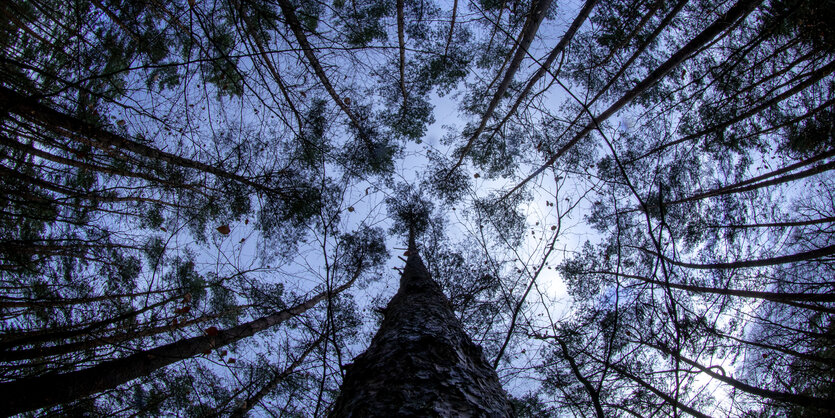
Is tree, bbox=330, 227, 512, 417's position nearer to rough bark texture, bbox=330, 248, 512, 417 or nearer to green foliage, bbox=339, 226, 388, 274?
rough bark texture, bbox=330, 248, 512, 417

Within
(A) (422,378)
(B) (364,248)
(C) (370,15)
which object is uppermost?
(C) (370,15)

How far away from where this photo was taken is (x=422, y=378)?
4.39ft

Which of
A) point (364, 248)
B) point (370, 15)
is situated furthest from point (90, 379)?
point (370, 15)

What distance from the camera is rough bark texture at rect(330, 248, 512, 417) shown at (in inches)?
46.3

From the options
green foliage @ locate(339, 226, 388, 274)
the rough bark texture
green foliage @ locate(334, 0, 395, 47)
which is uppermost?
green foliage @ locate(334, 0, 395, 47)

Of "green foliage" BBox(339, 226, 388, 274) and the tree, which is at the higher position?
"green foliage" BBox(339, 226, 388, 274)

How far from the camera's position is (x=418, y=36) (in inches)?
221

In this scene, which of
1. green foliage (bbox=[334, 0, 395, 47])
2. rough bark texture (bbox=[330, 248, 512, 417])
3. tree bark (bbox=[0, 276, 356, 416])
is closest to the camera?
rough bark texture (bbox=[330, 248, 512, 417])

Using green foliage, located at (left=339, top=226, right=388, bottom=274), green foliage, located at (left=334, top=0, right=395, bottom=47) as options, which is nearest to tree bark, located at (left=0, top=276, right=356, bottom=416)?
green foliage, located at (left=339, top=226, right=388, bottom=274)

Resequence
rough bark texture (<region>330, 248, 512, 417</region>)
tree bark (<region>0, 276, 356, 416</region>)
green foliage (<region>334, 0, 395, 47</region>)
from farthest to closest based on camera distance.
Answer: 1. green foliage (<region>334, 0, 395, 47</region>)
2. tree bark (<region>0, 276, 356, 416</region>)
3. rough bark texture (<region>330, 248, 512, 417</region>)

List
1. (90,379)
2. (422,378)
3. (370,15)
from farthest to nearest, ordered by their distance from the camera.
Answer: (370,15)
(90,379)
(422,378)

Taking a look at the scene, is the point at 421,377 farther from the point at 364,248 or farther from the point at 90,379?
the point at 364,248

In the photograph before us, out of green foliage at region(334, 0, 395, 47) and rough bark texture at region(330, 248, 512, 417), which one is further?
green foliage at region(334, 0, 395, 47)

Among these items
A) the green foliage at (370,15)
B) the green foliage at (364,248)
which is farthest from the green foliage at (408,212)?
the green foliage at (370,15)
